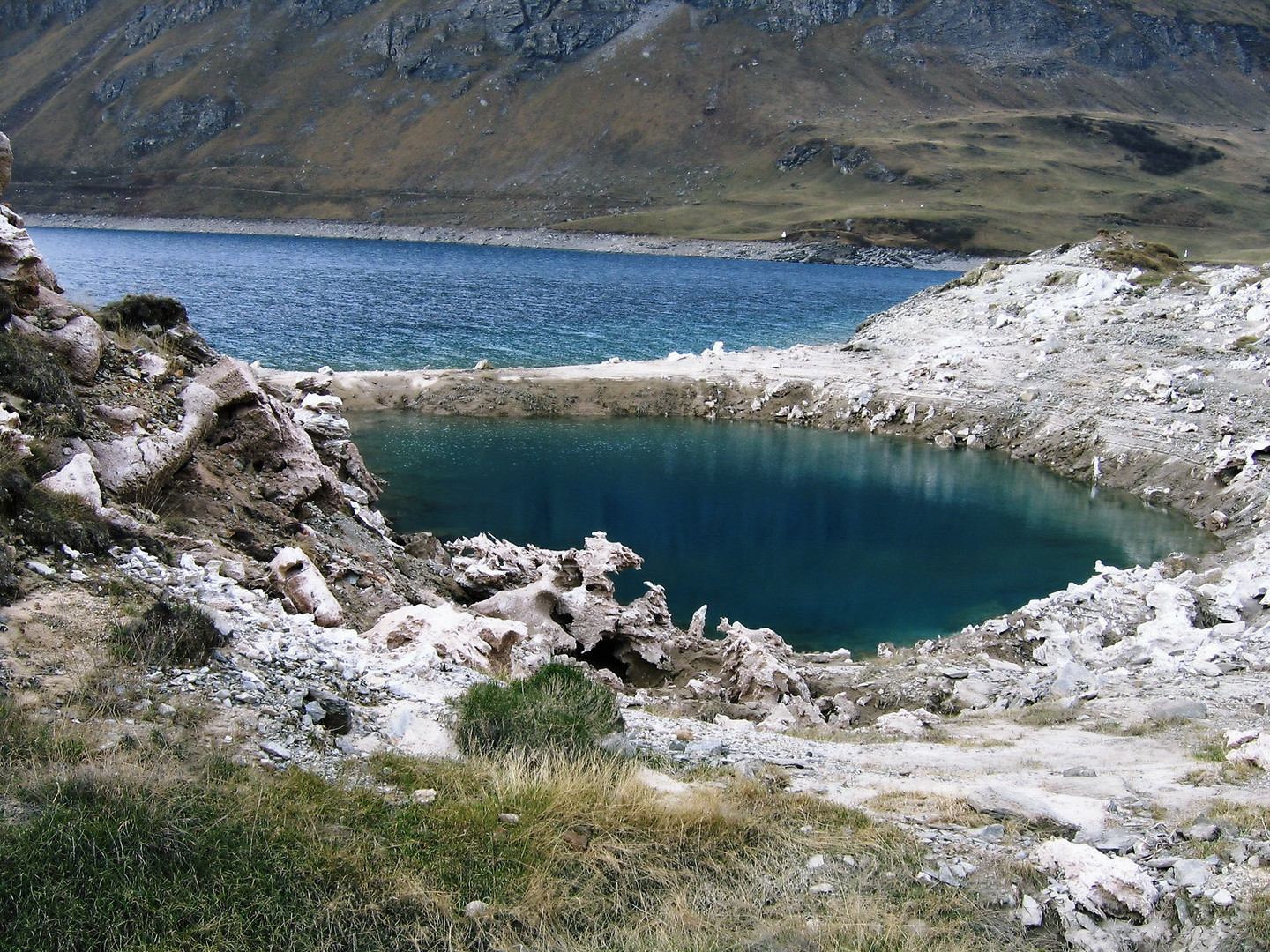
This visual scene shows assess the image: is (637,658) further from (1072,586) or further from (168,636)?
(1072,586)

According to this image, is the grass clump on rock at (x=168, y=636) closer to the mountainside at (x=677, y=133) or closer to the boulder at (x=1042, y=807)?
the boulder at (x=1042, y=807)

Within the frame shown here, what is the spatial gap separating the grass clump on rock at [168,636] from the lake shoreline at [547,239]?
123 meters

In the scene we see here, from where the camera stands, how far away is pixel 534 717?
9.01m

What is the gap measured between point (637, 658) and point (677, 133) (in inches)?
6692

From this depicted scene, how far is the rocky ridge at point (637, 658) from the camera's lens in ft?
26.1

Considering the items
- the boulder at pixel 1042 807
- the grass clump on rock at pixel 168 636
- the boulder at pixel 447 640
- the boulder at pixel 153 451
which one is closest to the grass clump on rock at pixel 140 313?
the boulder at pixel 153 451

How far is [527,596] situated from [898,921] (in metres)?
11.9

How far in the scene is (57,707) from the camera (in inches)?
307

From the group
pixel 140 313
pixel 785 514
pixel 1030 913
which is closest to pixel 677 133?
pixel 785 514

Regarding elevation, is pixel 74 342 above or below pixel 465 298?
above

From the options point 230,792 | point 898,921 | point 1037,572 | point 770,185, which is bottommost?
point 1037,572

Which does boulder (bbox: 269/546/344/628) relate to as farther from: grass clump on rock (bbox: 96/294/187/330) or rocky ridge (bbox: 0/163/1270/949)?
grass clump on rock (bbox: 96/294/187/330)

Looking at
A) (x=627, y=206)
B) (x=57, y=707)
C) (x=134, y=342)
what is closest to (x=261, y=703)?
(x=57, y=707)

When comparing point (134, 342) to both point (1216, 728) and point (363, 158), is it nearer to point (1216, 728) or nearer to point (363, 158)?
point (1216, 728)
